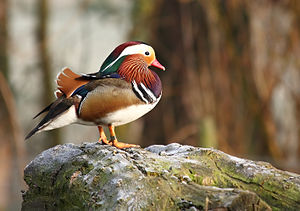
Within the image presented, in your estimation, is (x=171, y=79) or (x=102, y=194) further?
(x=171, y=79)

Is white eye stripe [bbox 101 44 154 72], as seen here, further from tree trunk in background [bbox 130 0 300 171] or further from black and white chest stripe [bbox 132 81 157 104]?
tree trunk in background [bbox 130 0 300 171]

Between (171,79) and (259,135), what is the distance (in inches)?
33.5

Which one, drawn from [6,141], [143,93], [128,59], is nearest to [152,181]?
[143,93]

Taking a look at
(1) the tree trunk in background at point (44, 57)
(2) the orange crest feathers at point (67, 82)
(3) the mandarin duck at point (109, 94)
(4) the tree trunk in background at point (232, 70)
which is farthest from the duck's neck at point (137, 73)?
Result: (1) the tree trunk in background at point (44, 57)

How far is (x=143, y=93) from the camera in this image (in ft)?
4.74

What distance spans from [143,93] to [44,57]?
2862mm

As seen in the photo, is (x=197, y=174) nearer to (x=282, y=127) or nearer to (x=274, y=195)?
(x=274, y=195)

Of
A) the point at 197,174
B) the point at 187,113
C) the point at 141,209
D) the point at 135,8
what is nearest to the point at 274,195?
the point at 197,174

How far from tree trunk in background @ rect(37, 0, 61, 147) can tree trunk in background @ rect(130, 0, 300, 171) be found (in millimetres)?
827

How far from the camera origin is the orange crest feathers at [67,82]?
1445 mm

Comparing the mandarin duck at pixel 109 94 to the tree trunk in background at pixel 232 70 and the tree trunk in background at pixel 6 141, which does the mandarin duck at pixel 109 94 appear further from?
the tree trunk in background at pixel 6 141

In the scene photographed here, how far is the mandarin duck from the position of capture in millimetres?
1406

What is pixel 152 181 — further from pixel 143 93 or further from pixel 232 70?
pixel 232 70

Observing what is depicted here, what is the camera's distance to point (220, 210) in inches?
46.8
